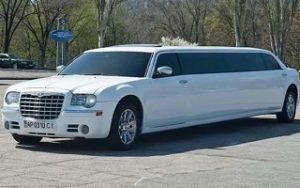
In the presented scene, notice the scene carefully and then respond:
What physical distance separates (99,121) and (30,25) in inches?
2761

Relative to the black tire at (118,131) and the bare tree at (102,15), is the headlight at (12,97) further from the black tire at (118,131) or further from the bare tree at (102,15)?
the bare tree at (102,15)

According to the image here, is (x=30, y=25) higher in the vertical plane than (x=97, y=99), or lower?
lower

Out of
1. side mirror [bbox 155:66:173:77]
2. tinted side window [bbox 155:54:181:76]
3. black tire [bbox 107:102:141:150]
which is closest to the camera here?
black tire [bbox 107:102:141:150]

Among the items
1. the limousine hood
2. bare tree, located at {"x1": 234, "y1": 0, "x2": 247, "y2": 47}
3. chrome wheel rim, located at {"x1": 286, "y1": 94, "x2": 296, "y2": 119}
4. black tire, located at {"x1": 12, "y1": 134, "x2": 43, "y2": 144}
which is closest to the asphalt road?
black tire, located at {"x1": 12, "y1": 134, "x2": 43, "y2": 144}

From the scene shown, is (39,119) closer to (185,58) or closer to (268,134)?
(185,58)

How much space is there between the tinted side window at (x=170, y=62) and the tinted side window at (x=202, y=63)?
149mm

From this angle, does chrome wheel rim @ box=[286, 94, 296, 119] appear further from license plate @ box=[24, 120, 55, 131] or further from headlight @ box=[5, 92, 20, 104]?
headlight @ box=[5, 92, 20, 104]

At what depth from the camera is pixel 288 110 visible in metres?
15.4

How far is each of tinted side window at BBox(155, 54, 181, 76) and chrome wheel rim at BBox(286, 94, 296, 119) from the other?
4.23 metres

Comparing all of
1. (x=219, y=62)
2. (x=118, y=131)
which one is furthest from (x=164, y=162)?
(x=219, y=62)

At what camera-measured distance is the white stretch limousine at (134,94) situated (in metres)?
10.4

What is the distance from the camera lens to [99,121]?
10.3 m

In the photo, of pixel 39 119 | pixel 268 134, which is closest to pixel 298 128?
pixel 268 134

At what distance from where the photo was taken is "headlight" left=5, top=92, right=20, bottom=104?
10.9m
